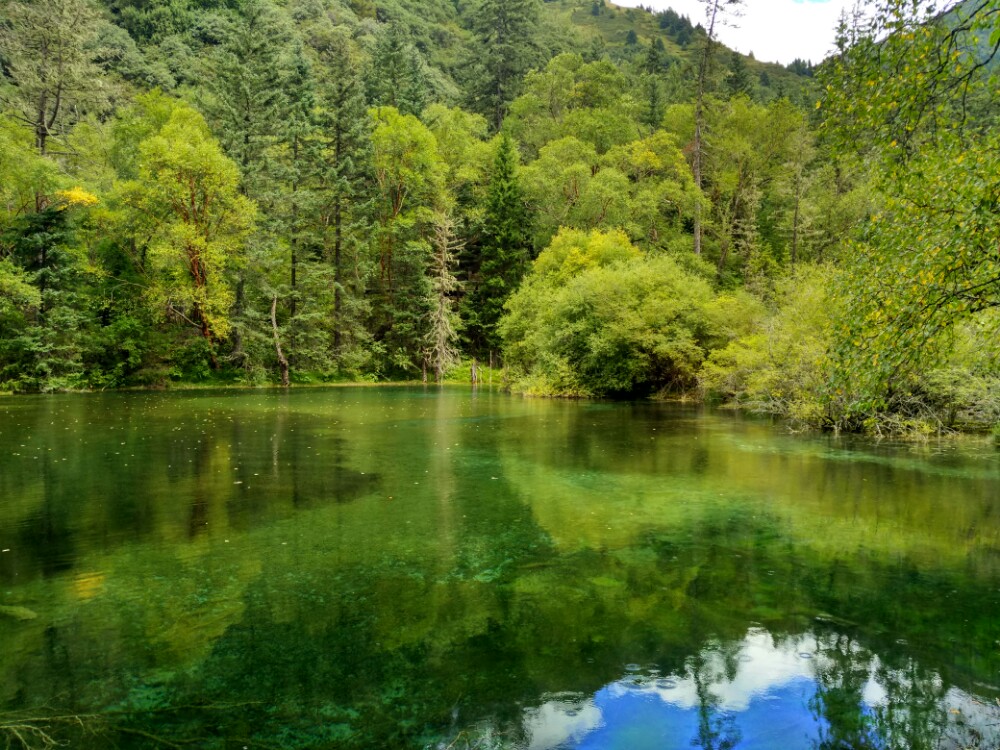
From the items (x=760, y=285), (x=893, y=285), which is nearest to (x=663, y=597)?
(x=893, y=285)

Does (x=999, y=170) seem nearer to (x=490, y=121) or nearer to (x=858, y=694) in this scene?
(x=858, y=694)

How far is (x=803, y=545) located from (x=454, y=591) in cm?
452

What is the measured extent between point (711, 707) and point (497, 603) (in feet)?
7.17

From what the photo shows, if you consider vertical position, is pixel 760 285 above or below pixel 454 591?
above

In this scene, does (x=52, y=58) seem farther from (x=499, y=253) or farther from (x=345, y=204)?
(x=499, y=253)

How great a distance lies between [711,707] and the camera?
4.29 meters

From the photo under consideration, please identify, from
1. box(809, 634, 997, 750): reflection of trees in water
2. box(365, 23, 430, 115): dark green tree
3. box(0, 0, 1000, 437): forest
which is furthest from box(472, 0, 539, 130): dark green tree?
box(809, 634, 997, 750): reflection of trees in water

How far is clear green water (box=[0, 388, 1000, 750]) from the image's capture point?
405 cm

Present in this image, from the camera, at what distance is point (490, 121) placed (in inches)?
2517

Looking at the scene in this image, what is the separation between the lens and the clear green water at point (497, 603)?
13.3 feet

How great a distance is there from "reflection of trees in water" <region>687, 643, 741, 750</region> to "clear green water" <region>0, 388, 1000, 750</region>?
0.06 ft

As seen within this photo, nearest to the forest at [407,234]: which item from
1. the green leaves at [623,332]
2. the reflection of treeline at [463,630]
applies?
the green leaves at [623,332]

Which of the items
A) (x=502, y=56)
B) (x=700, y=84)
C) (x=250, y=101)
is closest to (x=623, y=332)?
(x=700, y=84)

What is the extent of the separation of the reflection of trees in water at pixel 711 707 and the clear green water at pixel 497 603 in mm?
18
